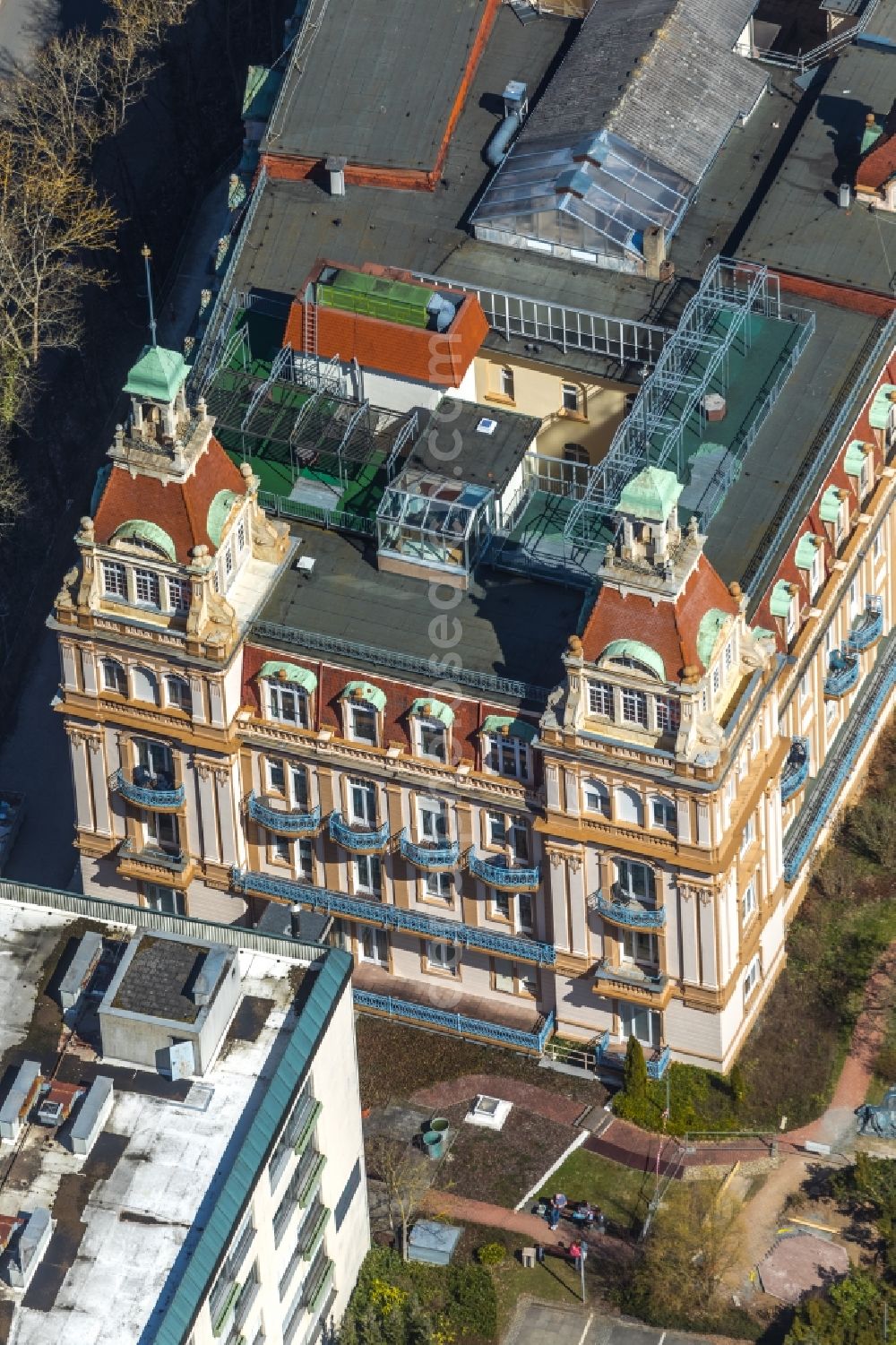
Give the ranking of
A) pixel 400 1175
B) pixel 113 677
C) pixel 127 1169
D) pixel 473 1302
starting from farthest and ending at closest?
1. pixel 113 677
2. pixel 400 1175
3. pixel 473 1302
4. pixel 127 1169

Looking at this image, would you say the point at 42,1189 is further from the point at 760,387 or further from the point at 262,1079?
the point at 760,387

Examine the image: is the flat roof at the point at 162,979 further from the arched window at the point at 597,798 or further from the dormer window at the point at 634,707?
the dormer window at the point at 634,707

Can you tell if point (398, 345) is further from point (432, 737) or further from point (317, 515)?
point (432, 737)

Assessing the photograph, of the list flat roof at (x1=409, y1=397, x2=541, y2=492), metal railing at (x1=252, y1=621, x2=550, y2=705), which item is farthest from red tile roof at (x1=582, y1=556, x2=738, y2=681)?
flat roof at (x1=409, y1=397, x2=541, y2=492)

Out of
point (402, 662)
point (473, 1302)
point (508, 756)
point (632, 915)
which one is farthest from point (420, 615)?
point (473, 1302)

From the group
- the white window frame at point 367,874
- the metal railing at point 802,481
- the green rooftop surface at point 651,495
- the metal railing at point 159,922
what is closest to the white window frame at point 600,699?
the green rooftop surface at point 651,495

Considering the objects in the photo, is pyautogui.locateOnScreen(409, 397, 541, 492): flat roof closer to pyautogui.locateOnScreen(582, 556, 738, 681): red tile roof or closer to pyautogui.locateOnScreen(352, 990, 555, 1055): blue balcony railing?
pyautogui.locateOnScreen(582, 556, 738, 681): red tile roof
